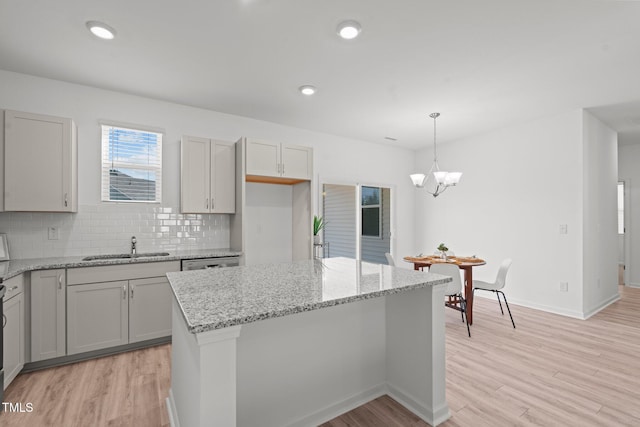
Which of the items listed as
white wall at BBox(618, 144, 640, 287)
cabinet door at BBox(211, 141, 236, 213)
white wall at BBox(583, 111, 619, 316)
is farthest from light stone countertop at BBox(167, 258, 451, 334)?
white wall at BBox(618, 144, 640, 287)

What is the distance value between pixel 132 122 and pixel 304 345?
126 inches

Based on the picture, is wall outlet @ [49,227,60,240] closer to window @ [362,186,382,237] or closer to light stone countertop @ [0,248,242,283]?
light stone countertop @ [0,248,242,283]

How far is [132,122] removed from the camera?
352cm

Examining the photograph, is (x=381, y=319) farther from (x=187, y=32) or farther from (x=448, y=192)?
(x=448, y=192)

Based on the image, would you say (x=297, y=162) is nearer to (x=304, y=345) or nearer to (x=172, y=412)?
(x=304, y=345)

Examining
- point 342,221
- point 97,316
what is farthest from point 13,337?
point 342,221

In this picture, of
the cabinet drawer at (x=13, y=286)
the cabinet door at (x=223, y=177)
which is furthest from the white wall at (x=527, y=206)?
the cabinet drawer at (x=13, y=286)

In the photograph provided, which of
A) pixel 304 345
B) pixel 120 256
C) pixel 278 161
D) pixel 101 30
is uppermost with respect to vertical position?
pixel 101 30

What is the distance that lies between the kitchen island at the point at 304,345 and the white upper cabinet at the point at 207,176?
1.64 m

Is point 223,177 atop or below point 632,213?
atop

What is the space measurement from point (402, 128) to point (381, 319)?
340cm

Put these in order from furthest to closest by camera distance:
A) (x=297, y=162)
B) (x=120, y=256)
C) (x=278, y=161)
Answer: (x=297, y=162) < (x=278, y=161) < (x=120, y=256)

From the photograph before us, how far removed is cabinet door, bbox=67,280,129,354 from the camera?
109 inches

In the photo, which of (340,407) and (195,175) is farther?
(195,175)
